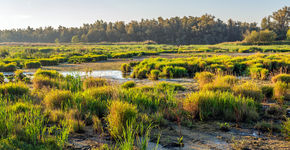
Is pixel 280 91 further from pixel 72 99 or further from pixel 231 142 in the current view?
pixel 72 99

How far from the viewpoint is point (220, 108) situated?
6176mm

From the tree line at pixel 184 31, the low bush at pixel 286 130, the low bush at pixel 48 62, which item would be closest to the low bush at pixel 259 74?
the low bush at pixel 286 130

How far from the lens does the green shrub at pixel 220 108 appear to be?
5812mm

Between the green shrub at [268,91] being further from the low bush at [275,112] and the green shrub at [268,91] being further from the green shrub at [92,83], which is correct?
the green shrub at [92,83]

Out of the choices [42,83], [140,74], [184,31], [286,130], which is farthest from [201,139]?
[184,31]

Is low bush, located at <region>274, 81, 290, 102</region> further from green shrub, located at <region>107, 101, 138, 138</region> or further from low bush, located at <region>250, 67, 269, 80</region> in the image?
green shrub, located at <region>107, 101, 138, 138</region>

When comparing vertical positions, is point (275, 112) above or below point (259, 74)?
below

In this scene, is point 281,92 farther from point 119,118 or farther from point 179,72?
point 179,72

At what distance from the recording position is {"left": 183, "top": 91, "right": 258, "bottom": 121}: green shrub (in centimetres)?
581

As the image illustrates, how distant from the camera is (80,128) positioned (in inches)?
198

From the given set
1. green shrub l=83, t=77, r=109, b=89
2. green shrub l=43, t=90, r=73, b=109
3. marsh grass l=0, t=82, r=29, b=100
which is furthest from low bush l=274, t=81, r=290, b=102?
marsh grass l=0, t=82, r=29, b=100

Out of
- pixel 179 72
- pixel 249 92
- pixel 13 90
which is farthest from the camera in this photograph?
pixel 179 72

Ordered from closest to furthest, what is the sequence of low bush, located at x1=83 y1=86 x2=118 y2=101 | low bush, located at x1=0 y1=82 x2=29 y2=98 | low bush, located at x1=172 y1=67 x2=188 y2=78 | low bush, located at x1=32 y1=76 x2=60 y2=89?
low bush, located at x1=83 y1=86 x2=118 y2=101, low bush, located at x1=0 y1=82 x2=29 y2=98, low bush, located at x1=32 y1=76 x2=60 y2=89, low bush, located at x1=172 y1=67 x2=188 y2=78

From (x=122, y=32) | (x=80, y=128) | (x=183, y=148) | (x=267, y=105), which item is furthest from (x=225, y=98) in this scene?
(x=122, y=32)
